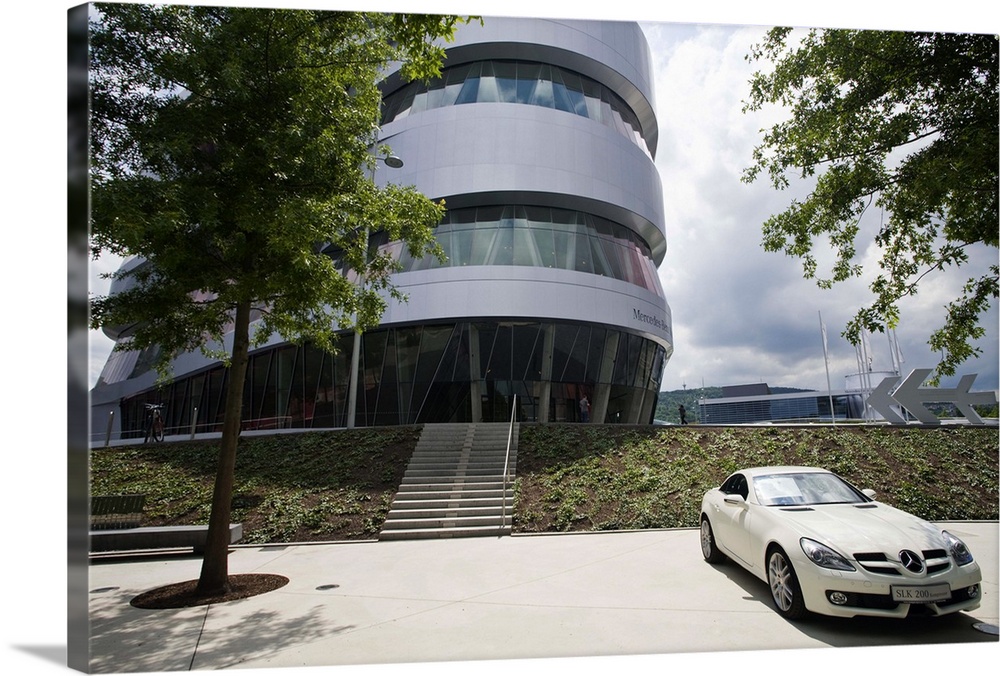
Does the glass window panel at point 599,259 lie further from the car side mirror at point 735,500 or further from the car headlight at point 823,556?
the car headlight at point 823,556

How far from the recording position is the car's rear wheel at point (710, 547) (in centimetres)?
824

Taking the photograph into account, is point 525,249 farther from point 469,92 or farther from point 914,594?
point 914,594

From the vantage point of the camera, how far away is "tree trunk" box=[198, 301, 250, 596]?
25.9 feet

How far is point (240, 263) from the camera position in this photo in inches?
322

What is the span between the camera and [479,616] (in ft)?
20.3

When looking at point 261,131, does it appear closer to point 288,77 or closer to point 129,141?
point 288,77

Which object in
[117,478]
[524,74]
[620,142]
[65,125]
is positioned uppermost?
[524,74]

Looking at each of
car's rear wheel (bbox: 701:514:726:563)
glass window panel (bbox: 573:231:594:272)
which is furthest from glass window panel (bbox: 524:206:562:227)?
car's rear wheel (bbox: 701:514:726:563)

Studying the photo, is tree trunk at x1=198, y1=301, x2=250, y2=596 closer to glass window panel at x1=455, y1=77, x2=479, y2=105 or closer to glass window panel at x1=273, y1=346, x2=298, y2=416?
glass window panel at x1=273, y1=346, x2=298, y2=416

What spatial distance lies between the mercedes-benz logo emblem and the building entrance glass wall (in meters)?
14.7

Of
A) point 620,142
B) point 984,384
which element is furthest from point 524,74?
point 984,384

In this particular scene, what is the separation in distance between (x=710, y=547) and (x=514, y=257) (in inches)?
525

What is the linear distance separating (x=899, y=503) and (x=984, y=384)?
3.74m

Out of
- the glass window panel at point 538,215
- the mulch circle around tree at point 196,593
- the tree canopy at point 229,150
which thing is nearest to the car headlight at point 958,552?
the tree canopy at point 229,150
